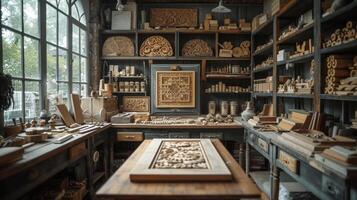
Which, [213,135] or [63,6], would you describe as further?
[213,135]

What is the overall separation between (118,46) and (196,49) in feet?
4.98

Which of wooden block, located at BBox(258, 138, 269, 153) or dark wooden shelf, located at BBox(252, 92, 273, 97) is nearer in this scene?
wooden block, located at BBox(258, 138, 269, 153)

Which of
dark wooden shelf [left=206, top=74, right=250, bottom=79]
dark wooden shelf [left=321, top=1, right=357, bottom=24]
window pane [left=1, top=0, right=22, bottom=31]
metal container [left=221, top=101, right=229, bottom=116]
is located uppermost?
window pane [left=1, top=0, right=22, bottom=31]

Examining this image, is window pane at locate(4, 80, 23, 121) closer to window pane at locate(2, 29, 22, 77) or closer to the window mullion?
window pane at locate(2, 29, 22, 77)

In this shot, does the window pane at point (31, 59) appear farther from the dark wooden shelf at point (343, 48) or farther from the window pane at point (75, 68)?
the dark wooden shelf at point (343, 48)

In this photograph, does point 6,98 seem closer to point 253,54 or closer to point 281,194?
point 281,194

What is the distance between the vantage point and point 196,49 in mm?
5980

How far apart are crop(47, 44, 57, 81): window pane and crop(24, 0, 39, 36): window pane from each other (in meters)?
0.38

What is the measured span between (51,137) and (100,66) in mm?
2968

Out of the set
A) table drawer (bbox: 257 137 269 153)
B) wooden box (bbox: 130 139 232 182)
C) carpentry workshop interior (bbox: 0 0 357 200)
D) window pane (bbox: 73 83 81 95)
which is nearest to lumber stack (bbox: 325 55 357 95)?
carpentry workshop interior (bbox: 0 0 357 200)

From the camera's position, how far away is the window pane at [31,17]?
344cm

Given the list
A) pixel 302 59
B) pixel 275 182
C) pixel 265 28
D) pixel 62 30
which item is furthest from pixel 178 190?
pixel 265 28

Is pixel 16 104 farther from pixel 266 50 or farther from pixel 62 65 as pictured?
pixel 266 50

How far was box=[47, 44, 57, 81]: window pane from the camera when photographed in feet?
13.2
